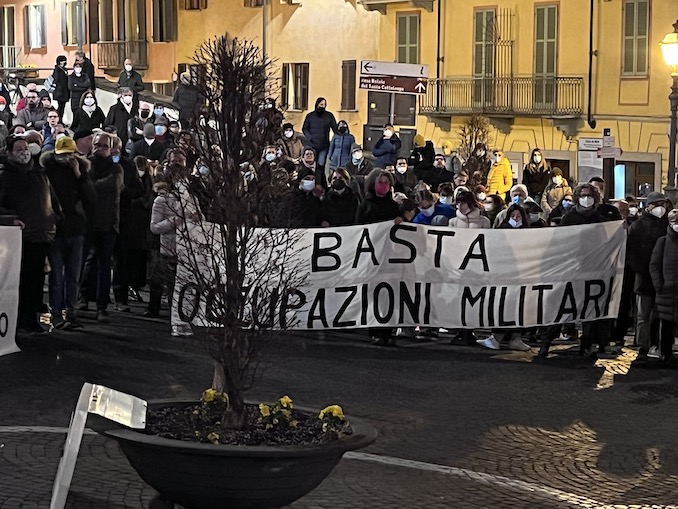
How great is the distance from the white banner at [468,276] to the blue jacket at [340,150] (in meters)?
12.0

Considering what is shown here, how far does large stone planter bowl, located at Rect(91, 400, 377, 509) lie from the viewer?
8133 mm

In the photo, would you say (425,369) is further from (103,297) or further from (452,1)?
(452,1)

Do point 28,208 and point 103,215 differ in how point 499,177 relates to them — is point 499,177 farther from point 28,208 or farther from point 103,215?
point 28,208

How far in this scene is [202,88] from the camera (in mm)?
8703

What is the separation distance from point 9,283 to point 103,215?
108 inches

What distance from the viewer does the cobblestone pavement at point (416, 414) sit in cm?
1003

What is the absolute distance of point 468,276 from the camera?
16.3 metres

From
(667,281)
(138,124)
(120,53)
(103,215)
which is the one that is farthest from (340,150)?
(120,53)

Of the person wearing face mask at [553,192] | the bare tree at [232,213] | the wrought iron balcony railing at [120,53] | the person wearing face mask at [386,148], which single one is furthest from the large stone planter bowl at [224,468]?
the wrought iron balcony railing at [120,53]

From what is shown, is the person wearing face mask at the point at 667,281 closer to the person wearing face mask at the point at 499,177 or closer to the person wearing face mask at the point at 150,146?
the person wearing face mask at the point at 150,146

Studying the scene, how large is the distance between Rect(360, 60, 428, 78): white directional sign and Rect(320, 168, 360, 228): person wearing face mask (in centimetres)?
805

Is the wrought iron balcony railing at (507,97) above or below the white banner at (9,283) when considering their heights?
above

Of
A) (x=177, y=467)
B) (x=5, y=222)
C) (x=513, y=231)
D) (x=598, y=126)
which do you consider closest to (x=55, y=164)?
(x=5, y=222)

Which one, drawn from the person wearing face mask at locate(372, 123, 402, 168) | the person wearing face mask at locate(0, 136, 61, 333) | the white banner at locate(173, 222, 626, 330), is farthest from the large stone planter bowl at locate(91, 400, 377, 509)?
the person wearing face mask at locate(372, 123, 402, 168)
